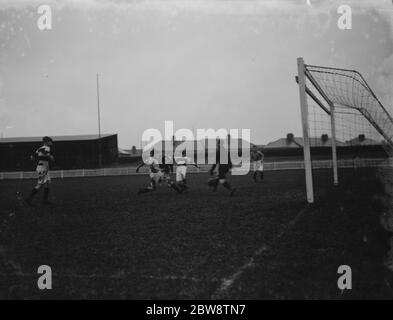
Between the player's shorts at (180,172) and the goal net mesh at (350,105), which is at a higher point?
the goal net mesh at (350,105)

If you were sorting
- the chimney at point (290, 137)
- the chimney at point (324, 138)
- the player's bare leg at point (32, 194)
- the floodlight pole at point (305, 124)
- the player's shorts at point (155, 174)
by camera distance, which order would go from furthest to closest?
the chimney at point (290, 137), the chimney at point (324, 138), the player's shorts at point (155, 174), the player's bare leg at point (32, 194), the floodlight pole at point (305, 124)

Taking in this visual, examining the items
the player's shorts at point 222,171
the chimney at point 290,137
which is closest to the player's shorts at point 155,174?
the player's shorts at point 222,171

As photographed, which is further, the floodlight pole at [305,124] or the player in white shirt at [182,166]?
the player in white shirt at [182,166]

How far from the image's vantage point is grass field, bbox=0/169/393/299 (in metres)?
3.71

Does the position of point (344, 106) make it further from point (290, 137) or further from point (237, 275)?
point (290, 137)

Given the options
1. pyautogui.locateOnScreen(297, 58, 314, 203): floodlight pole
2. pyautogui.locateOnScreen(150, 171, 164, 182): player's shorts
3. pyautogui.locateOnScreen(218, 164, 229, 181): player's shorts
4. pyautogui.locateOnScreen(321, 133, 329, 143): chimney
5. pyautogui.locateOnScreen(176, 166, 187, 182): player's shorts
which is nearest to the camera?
pyautogui.locateOnScreen(297, 58, 314, 203): floodlight pole

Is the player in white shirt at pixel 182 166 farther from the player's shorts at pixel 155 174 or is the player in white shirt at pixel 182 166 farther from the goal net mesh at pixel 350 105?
the goal net mesh at pixel 350 105

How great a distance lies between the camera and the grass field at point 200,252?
371 centimetres

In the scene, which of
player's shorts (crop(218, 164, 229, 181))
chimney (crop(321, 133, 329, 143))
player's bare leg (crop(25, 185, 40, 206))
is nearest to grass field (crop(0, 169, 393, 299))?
player's bare leg (crop(25, 185, 40, 206))

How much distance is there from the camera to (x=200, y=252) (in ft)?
16.0

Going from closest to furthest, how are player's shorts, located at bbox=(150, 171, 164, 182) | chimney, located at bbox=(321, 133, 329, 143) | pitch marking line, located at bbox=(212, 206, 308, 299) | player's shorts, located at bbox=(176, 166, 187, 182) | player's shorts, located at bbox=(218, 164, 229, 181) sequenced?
pitch marking line, located at bbox=(212, 206, 308, 299)
player's shorts, located at bbox=(218, 164, 229, 181)
player's shorts, located at bbox=(150, 171, 164, 182)
player's shorts, located at bbox=(176, 166, 187, 182)
chimney, located at bbox=(321, 133, 329, 143)

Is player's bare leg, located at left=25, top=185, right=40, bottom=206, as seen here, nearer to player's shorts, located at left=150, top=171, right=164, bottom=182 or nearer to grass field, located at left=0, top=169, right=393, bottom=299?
grass field, located at left=0, top=169, right=393, bottom=299
